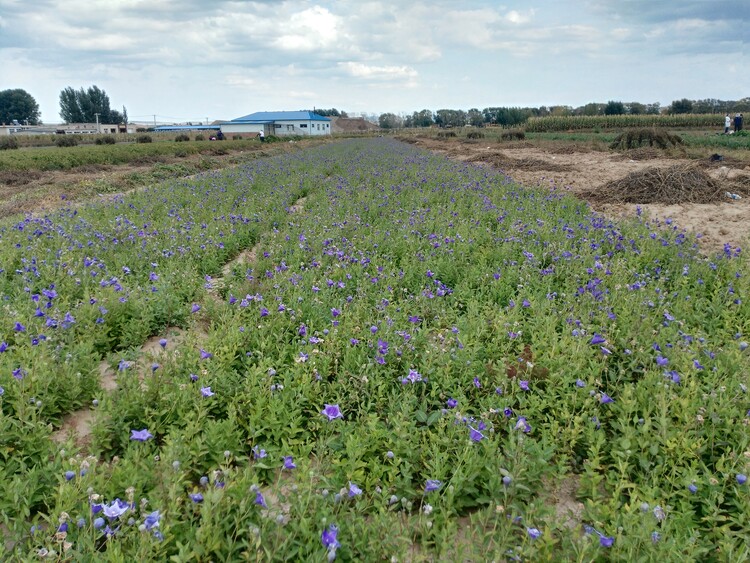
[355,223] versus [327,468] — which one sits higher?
[355,223]

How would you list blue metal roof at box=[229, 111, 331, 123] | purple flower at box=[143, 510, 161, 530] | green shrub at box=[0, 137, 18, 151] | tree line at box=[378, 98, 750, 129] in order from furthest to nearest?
blue metal roof at box=[229, 111, 331, 123] → tree line at box=[378, 98, 750, 129] → green shrub at box=[0, 137, 18, 151] → purple flower at box=[143, 510, 161, 530]

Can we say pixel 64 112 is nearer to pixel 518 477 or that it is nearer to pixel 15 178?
pixel 15 178

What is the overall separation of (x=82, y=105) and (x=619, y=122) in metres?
105

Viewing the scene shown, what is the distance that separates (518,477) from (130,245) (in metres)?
5.91

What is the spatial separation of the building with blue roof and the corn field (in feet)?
157

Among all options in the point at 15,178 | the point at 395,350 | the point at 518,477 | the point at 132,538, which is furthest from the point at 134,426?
the point at 15,178

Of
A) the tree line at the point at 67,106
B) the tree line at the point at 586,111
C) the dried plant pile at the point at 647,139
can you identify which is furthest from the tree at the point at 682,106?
the tree line at the point at 67,106

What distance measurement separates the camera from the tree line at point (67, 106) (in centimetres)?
10431

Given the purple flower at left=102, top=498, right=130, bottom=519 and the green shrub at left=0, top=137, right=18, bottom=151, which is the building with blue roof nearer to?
the green shrub at left=0, top=137, right=18, bottom=151

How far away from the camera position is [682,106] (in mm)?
68125

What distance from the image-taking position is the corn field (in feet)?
152

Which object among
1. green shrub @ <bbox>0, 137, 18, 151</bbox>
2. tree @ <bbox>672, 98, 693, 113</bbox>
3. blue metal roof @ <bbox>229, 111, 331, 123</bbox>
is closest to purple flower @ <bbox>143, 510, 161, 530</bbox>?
green shrub @ <bbox>0, 137, 18, 151</bbox>

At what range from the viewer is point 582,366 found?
3672 mm

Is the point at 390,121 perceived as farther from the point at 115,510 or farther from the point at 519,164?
the point at 115,510
